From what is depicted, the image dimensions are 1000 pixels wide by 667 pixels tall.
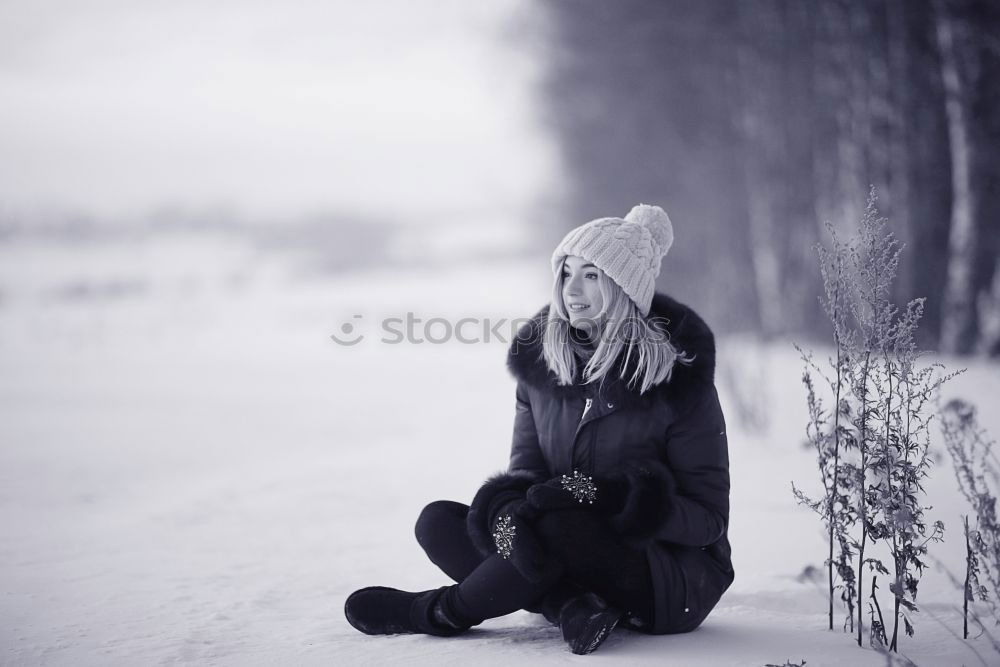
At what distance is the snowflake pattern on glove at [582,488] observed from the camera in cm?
229

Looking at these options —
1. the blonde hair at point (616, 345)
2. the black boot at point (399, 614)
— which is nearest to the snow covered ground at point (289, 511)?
the black boot at point (399, 614)

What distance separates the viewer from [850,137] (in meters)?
9.80

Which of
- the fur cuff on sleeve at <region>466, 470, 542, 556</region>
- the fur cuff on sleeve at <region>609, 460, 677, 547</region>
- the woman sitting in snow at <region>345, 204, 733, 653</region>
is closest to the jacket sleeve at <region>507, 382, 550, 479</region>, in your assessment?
the woman sitting in snow at <region>345, 204, 733, 653</region>

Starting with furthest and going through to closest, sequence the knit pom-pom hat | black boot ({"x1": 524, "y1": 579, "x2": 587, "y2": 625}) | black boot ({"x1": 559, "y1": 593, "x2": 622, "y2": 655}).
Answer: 1. the knit pom-pom hat
2. black boot ({"x1": 524, "y1": 579, "x2": 587, "y2": 625})
3. black boot ({"x1": 559, "y1": 593, "x2": 622, "y2": 655})

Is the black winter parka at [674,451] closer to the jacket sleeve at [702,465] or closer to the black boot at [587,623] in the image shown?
the jacket sleeve at [702,465]

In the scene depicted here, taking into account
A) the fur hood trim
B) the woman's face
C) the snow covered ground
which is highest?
the woman's face

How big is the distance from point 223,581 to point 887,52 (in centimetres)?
885

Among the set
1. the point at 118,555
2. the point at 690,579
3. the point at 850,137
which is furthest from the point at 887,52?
the point at 118,555

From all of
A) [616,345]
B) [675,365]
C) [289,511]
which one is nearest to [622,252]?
[616,345]

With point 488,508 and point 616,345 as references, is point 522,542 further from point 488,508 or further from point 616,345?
point 616,345

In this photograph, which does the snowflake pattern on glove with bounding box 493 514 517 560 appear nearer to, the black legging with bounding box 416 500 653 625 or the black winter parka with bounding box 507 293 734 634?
the black legging with bounding box 416 500 653 625

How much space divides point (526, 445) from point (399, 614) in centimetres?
67

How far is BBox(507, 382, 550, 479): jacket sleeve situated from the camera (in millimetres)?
2641

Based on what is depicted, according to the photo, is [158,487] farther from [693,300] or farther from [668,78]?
[668,78]
